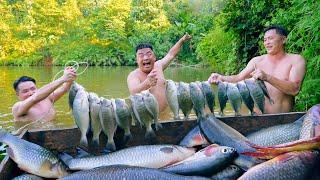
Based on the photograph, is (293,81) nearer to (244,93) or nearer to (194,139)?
(244,93)

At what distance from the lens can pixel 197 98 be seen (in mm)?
4223

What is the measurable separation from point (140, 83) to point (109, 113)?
75.4 inches

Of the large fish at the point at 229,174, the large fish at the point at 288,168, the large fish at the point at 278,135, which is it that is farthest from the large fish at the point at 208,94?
the large fish at the point at 288,168

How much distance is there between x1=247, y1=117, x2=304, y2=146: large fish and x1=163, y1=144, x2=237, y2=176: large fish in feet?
2.04

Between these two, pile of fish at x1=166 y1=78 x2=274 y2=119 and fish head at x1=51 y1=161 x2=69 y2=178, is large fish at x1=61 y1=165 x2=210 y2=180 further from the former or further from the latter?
pile of fish at x1=166 y1=78 x2=274 y2=119

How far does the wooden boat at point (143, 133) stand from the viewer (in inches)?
152

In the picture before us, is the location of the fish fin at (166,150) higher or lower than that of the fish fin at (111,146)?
higher

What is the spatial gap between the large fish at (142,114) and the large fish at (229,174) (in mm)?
977

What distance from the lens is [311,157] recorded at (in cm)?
278

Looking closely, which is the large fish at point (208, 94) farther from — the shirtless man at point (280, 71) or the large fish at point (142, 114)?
the shirtless man at point (280, 71)

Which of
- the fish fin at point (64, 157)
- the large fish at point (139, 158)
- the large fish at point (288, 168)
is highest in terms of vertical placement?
the large fish at point (288, 168)

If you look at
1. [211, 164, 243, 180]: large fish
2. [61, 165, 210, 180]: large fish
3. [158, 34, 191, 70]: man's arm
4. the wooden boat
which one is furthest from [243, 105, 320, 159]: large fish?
[158, 34, 191, 70]: man's arm

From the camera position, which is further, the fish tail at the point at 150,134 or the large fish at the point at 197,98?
the large fish at the point at 197,98

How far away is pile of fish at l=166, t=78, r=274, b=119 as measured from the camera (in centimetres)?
425
